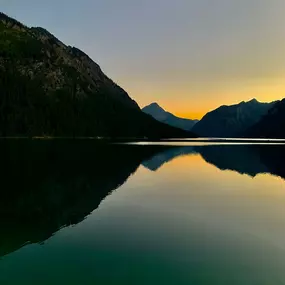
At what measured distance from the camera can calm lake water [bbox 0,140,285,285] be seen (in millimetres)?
17922

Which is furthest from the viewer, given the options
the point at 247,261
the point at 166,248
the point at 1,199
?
the point at 1,199

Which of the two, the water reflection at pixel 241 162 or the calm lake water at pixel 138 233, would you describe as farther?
the water reflection at pixel 241 162

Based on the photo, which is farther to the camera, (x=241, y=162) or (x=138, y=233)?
(x=241, y=162)

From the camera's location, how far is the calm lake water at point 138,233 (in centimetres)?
1792

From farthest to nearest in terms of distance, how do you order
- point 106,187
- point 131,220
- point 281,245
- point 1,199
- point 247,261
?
point 106,187 → point 1,199 → point 131,220 → point 281,245 → point 247,261

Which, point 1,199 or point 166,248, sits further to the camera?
point 1,199

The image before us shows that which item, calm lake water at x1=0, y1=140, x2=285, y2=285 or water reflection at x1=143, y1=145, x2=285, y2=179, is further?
water reflection at x1=143, y1=145, x2=285, y2=179

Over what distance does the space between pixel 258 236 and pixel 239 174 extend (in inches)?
1742

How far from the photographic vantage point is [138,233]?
2531 centimetres

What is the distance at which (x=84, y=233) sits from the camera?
25.1 metres

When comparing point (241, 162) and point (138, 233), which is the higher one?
point (138, 233)

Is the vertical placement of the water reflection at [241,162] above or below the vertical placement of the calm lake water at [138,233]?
below

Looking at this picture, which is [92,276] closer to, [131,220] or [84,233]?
[84,233]

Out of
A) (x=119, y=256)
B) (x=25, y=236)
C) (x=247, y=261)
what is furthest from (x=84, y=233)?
(x=247, y=261)
